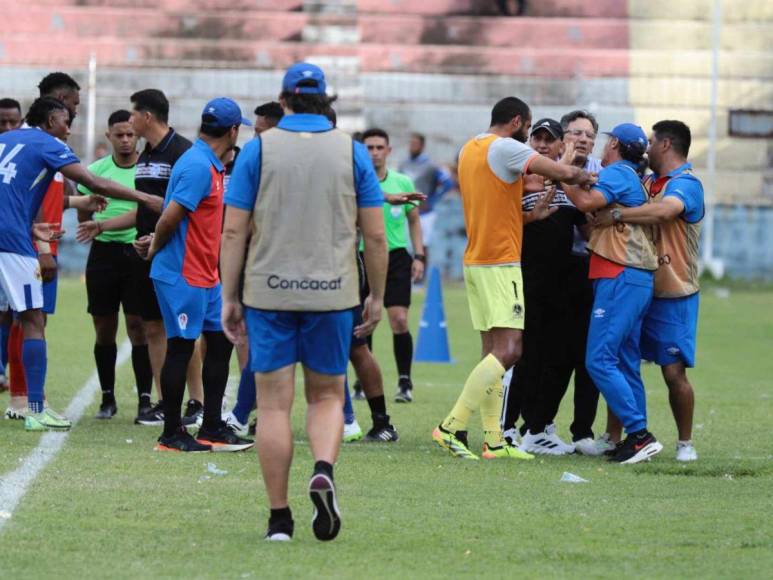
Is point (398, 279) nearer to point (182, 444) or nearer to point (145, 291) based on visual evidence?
point (145, 291)

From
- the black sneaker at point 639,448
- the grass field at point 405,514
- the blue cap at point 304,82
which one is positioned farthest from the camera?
the black sneaker at point 639,448

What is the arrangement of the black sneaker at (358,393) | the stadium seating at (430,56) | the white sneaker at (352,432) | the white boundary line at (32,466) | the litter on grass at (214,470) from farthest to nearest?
the stadium seating at (430,56)
the black sneaker at (358,393)
the white sneaker at (352,432)
the litter on grass at (214,470)
the white boundary line at (32,466)

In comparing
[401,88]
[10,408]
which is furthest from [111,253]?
[401,88]

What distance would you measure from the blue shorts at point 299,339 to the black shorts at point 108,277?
452 cm

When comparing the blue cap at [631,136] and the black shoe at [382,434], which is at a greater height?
the blue cap at [631,136]

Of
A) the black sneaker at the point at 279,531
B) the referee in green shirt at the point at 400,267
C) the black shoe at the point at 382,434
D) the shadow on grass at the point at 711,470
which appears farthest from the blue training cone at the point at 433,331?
the black sneaker at the point at 279,531

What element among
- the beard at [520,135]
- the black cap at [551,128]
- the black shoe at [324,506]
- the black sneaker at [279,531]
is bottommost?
the black sneaker at [279,531]

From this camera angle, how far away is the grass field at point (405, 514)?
19.4 feet

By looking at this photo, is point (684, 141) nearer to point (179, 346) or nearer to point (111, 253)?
point (179, 346)

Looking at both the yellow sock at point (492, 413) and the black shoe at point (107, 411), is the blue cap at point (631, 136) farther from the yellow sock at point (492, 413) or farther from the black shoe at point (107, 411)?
the black shoe at point (107, 411)

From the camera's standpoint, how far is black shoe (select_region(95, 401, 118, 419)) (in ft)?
35.3

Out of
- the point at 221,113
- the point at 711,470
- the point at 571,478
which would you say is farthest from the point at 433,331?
the point at 571,478

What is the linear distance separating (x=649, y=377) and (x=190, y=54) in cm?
1918

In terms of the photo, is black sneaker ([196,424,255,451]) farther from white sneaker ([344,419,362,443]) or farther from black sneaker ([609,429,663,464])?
black sneaker ([609,429,663,464])
